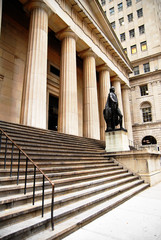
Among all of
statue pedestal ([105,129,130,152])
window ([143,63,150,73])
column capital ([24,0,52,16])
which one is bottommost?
statue pedestal ([105,129,130,152])

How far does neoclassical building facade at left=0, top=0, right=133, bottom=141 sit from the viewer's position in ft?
36.7

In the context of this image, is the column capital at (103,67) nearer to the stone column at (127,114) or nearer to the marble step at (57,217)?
the stone column at (127,114)

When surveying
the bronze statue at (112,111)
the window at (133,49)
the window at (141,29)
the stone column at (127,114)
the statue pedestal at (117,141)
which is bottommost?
the statue pedestal at (117,141)

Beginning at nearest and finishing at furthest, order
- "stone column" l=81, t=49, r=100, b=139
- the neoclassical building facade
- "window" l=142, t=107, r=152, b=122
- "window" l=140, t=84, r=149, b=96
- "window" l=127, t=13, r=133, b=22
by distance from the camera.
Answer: the neoclassical building facade < "stone column" l=81, t=49, r=100, b=139 < "window" l=142, t=107, r=152, b=122 < "window" l=140, t=84, r=149, b=96 < "window" l=127, t=13, r=133, b=22

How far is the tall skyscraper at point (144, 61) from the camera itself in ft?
95.8

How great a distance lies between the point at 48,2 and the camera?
1237 centimetres

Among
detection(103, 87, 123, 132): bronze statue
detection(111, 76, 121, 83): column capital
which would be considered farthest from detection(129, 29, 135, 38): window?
detection(103, 87, 123, 132): bronze statue

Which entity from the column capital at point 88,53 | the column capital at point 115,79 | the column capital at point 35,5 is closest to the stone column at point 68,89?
the column capital at point 35,5

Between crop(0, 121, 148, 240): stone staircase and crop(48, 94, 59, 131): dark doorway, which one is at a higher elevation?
crop(48, 94, 59, 131): dark doorway

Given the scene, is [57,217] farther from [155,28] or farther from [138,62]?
[155,28]

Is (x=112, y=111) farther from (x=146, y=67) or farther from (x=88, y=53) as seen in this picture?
(x=146, y=67)

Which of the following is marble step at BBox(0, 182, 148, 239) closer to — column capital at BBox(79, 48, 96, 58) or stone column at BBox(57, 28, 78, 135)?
stone column at BBox(57, 28, 78, 135)

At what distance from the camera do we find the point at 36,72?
11.2 m

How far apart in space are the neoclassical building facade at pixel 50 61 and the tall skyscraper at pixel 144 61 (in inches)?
466
